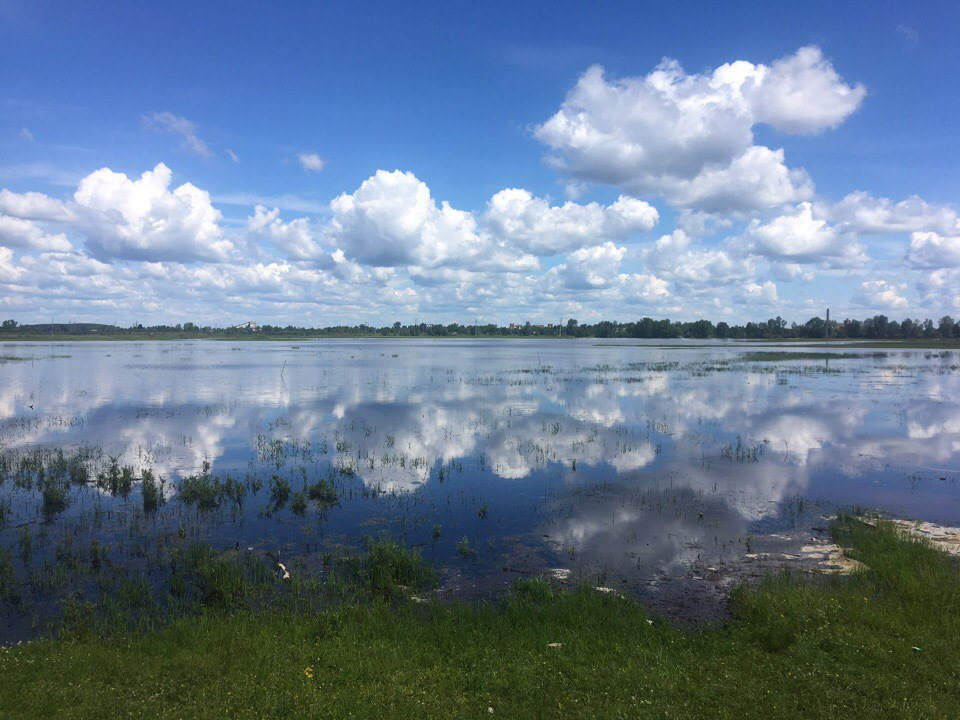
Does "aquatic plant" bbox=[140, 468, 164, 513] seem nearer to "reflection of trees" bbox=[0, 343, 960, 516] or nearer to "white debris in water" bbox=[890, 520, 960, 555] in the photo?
"reflection of trees" bbox=[0, 343, 960, 516]

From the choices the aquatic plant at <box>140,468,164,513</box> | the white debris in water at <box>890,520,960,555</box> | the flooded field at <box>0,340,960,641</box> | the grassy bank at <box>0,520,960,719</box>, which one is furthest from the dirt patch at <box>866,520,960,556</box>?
the aquatic plant at <box>140,468,164,513</box>

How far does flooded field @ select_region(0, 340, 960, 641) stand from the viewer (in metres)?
14.8

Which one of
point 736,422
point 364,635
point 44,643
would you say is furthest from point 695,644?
point 736,422

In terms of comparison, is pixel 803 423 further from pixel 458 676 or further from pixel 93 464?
pixel 93 464

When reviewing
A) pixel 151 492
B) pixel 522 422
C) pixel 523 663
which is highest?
pixel 522 422

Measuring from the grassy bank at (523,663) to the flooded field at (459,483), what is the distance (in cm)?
200

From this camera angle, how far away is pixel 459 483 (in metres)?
22.9

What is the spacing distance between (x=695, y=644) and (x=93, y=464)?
2623cm

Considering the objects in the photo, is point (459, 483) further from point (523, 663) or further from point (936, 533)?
point (936, 533)

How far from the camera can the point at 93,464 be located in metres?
24.9

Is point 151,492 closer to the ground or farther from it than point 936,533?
closer to the ground

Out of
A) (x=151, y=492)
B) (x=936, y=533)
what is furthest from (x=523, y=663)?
(x=151, y=492)

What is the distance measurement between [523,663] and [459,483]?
43.7 feet

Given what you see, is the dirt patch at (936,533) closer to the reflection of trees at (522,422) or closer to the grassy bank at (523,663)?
the grassy bank at (523,663)
